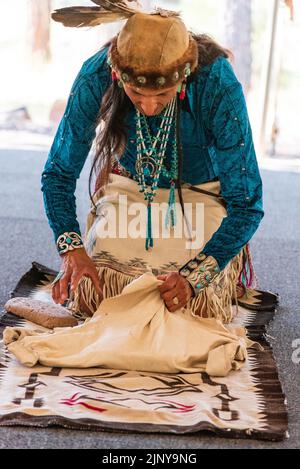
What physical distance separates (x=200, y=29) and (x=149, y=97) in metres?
3.35

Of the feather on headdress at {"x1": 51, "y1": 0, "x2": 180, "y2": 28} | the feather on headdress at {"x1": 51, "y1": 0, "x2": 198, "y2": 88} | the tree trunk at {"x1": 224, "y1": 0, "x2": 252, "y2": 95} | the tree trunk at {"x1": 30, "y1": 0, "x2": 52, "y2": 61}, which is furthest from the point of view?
the tree trunk at {"x1": 30, "y1": 0, "x2": 52, "y2": 61}

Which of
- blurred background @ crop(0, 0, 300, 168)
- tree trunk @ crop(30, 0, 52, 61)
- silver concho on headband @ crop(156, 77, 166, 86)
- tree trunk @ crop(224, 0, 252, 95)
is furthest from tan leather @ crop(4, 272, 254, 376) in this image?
tree trunk @ crop(30, 0, 52, 61)

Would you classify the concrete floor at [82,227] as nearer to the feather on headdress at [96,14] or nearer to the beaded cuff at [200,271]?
the beaded cuff at [200,271]

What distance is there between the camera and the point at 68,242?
258 cm

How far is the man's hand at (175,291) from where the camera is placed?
2439 millimetres

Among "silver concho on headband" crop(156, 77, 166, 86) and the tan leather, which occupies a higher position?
"silver concho on headband" crop(156, 77, 166, 86)

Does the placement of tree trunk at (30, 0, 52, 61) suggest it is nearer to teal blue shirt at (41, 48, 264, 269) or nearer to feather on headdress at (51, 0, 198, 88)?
teal blue shirt at (41, 48, 264, 269)

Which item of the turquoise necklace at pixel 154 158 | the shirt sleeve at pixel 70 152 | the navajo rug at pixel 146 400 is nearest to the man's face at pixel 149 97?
the turquoise necklace at pixel 154 158

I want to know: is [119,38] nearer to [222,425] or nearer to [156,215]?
[156,215]

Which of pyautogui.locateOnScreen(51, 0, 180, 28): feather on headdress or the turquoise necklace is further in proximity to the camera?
the turquoise necklace

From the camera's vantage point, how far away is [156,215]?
9.07 ft

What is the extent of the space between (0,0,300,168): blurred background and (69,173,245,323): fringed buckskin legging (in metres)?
2.89

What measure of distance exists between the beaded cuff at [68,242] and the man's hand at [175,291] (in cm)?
28

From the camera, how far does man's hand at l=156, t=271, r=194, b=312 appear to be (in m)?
2.44
